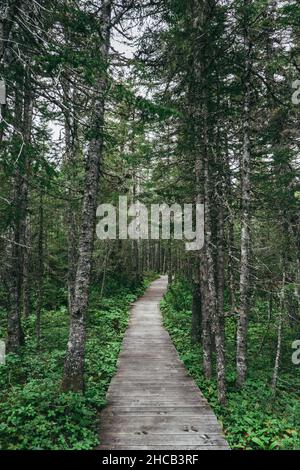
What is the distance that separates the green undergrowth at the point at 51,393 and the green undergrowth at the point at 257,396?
271cm

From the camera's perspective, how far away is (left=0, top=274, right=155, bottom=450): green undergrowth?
580cm

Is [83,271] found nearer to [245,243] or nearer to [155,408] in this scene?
[155,408]

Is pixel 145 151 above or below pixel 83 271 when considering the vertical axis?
above

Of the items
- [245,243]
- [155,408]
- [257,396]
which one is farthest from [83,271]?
[257,396]

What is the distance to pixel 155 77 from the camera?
998 cm

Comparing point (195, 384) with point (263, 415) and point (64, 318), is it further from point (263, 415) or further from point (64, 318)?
point (64, 318)

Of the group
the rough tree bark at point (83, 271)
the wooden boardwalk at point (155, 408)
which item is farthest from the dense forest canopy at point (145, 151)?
the wooden boardwalk at point (155, 408)

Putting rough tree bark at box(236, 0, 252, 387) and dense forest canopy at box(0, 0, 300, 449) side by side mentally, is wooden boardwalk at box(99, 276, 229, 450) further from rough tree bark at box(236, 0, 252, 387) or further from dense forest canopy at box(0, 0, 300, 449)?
rough tree bark at box(236, 0, 252, 387)

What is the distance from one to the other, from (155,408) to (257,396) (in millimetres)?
2830

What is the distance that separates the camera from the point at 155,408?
749cm

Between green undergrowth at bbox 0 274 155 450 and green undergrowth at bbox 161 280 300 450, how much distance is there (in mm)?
2714

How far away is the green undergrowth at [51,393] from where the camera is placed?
580 centimetres

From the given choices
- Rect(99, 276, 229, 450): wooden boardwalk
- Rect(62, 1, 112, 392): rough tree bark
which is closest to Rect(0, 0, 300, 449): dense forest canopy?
Rect(62, 1, 112, 392): rough tree bark
